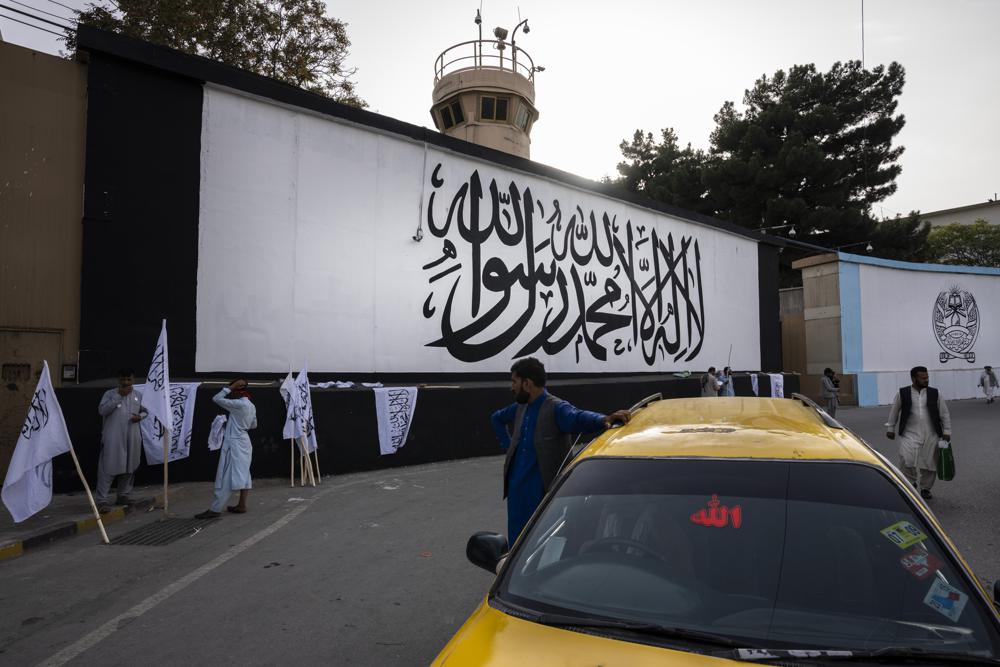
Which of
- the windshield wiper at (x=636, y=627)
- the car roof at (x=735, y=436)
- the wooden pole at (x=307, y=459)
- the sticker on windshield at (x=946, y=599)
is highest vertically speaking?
the car roof at (x=735, y=436)

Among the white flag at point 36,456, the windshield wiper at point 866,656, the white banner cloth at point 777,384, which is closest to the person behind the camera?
the windshield wiper at point 866,656

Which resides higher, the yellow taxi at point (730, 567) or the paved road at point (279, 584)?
the yellow taxi at point (730, 567)

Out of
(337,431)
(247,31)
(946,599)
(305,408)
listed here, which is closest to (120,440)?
(305,408)

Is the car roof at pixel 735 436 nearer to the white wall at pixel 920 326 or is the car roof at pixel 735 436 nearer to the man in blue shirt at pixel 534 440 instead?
the man in blue shirt at pixel 534 440

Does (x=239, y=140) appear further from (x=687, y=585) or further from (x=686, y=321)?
(x=686, y=321)

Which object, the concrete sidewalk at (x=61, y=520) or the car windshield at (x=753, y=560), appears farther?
the concrete sidewalk at (x=61, y=520)

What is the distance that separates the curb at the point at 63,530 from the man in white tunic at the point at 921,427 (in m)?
9.44

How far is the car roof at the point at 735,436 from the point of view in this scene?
2.32 metres

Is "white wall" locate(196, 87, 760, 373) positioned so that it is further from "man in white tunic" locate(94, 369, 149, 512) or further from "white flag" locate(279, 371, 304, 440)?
"man in white tunic" locate(94, 369, 149, 512)

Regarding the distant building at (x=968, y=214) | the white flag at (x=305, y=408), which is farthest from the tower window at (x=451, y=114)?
the distant building at (x=968, y=214)

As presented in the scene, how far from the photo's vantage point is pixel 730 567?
2012mm

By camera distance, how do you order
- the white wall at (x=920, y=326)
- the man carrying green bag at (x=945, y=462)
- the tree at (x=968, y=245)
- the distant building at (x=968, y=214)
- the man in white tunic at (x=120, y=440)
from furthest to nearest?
1. the distant building at (x=968, y=214)
2. the tree at (x=968, y=245)
3. the white wall at (x=920, y=326)
4. the man in white tunic at (x=120, y=440)
5. the man carrying green bag at (x=945, y=462)

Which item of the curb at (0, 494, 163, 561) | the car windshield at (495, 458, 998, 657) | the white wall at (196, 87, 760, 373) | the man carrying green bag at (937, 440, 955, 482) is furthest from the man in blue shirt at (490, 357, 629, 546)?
the white wall at (196, 87, 760, 373)

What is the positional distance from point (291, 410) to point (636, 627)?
8783mm
